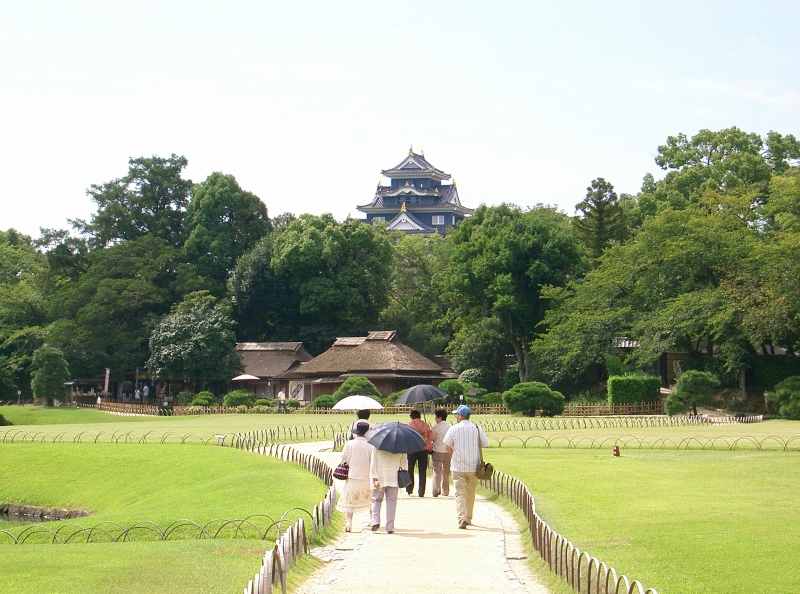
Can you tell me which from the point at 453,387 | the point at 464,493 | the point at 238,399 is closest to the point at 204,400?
the point at 238,399

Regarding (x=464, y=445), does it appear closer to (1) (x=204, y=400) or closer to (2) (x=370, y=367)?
(1) (x=204, y=400)

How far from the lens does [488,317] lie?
2466 inches

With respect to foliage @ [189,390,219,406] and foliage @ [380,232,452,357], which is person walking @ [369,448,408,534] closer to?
foliage @ [189,390,219,406]

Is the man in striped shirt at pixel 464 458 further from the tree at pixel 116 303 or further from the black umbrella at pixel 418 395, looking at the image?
the tree at pixel 116 303

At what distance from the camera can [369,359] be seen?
6144cm

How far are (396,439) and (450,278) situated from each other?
49.5 metres

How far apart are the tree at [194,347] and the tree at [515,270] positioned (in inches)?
583

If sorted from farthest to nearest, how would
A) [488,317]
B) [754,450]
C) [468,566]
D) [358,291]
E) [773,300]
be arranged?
[358,291]
[488,317]
[773,300]
[754,450]
[468,566]

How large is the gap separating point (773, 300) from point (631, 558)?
34.0 m

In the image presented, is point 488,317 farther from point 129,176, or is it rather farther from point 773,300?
point 129,176

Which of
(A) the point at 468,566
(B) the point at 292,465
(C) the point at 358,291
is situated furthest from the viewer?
(C) the point at 358,291

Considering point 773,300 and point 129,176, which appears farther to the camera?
point 129,176

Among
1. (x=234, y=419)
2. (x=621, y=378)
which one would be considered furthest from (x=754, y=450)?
(x=234, y=419)

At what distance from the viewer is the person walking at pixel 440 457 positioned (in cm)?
1819
